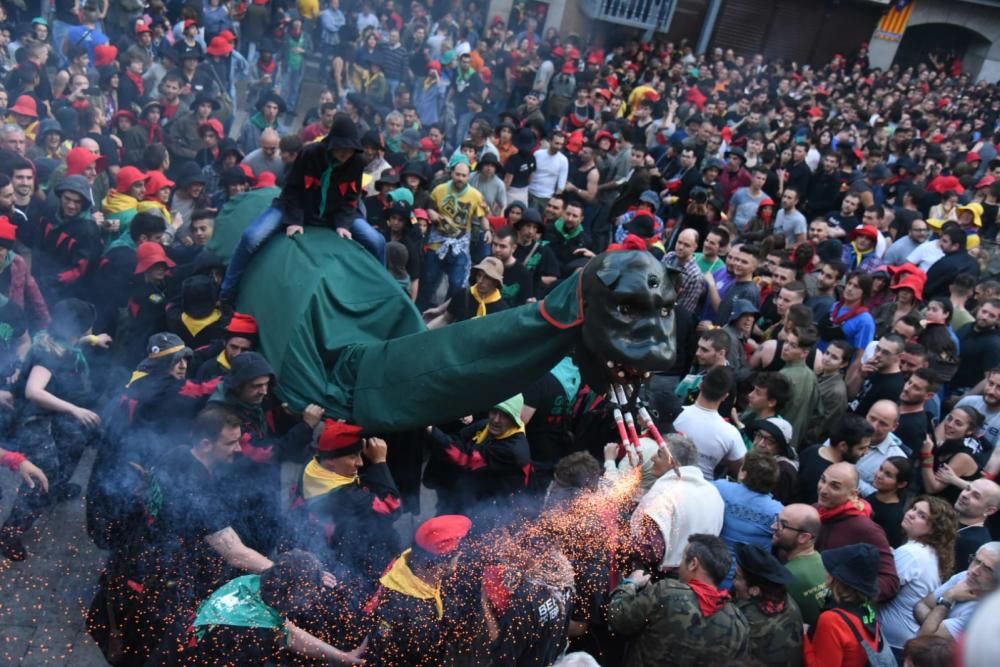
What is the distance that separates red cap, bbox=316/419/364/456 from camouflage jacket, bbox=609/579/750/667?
143 cm

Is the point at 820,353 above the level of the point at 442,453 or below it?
above

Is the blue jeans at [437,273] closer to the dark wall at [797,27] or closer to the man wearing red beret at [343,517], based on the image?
the man wearing red beret at [343,517]

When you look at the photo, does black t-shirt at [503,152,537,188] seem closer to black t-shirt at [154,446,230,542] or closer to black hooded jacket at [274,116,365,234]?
black hooded jacket at [274,116,365,234]

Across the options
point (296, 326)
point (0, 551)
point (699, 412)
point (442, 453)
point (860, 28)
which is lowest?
point (0, 551)

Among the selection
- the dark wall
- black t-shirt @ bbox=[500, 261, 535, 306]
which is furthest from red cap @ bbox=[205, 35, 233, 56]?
the dark wall

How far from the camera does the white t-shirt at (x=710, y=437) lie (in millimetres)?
5363

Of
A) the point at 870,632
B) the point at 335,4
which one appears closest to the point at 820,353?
the point at 870,632

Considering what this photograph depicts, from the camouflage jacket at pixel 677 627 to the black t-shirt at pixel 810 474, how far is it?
1.76 meters

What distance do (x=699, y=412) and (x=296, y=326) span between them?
8.52 ft

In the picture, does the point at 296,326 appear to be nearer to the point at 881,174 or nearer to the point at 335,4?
the point at 881,174

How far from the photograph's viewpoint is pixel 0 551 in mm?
4777

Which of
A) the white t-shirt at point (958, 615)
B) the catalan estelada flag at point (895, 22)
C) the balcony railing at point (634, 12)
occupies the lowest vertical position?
the white t-shirt at point (958, 615)

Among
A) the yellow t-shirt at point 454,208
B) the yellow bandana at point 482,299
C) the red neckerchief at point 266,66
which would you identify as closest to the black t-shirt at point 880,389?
the yellow bandana at point 482,299

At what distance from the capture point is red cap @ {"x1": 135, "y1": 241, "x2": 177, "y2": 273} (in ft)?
19.1
